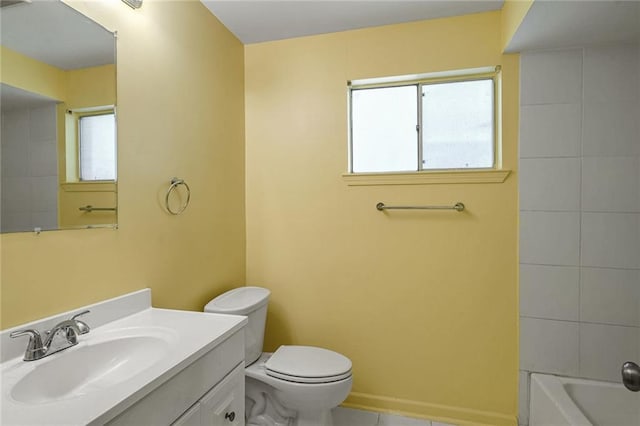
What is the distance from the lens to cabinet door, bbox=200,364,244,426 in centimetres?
101

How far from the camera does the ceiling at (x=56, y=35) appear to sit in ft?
3.00

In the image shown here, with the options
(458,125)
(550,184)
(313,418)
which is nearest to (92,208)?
(313,418)

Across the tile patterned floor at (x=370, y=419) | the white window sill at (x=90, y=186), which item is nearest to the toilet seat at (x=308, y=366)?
the tile patterned floor at (x=370, y=419)

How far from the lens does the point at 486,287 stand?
1825 mm

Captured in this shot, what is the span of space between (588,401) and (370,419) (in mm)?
1134

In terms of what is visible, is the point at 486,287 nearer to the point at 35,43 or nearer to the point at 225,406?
the point at 225,406

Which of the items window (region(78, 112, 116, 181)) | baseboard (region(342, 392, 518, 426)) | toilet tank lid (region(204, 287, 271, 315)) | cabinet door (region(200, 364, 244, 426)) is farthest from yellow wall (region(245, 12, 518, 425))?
window (region(78, 112, 116, 181))

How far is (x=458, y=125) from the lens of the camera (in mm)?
1928

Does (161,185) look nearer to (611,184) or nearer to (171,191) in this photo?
(171,191)

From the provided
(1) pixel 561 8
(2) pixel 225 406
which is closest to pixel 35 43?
(2) pixel 225 406

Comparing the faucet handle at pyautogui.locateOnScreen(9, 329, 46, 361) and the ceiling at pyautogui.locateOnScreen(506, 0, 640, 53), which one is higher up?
the ceiling at pyautogui.locateOnScreen(506, 0, 640, 53)

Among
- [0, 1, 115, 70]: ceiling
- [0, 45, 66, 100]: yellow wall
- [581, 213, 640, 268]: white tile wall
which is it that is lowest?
[581, 213, 640, 268]: white tile wall

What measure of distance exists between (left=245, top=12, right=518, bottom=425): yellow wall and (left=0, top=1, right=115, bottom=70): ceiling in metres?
1.09

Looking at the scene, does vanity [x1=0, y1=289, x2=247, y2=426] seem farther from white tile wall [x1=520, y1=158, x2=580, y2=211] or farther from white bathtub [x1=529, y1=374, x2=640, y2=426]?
white tile wall [x1=520, y1=158, x2=580, y2=211]
